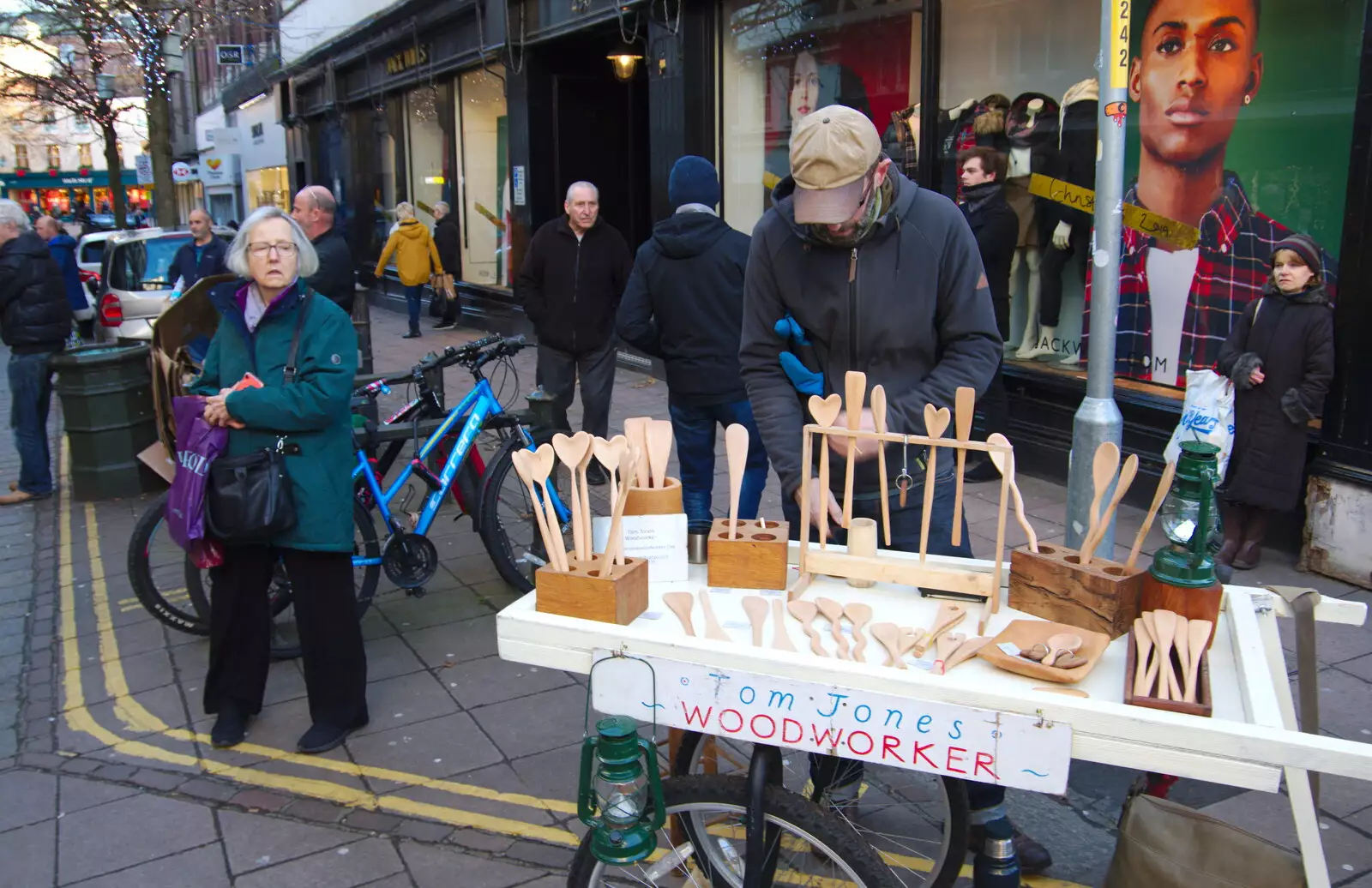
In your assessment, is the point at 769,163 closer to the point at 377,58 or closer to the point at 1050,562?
the point at 1050,562

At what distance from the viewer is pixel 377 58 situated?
58.9ft

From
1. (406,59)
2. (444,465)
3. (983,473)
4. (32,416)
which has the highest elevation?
(406,59)

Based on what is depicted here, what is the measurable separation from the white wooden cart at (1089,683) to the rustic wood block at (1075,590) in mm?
51

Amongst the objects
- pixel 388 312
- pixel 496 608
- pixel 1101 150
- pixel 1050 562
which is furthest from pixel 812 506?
pixel 388 312

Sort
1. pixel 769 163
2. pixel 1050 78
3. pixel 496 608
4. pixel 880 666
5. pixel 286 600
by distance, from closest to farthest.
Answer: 1. pixel 880 666
2. pixel 286 600
3. pixel 496 608
4. pixel 1050 78
5. pixel 769 163

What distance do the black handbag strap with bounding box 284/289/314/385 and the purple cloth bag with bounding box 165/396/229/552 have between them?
285mm

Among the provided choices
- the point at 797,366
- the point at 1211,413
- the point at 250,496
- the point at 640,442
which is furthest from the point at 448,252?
the point at 640,442

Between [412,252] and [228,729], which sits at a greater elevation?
[412,252]

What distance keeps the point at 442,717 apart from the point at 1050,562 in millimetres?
2657

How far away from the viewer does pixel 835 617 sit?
7.51 ft

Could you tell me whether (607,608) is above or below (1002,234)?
below

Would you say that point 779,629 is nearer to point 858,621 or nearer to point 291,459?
point 858,621

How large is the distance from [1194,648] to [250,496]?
9.31 ft

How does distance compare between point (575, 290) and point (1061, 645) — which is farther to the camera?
point (575, 290)
